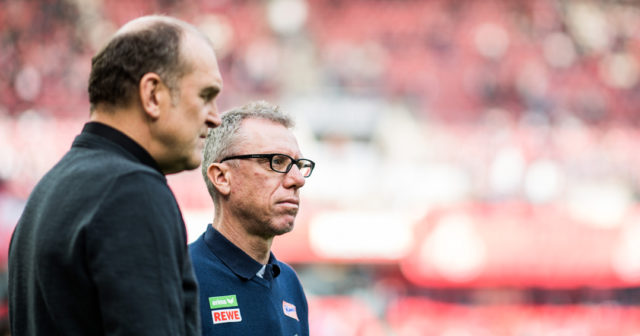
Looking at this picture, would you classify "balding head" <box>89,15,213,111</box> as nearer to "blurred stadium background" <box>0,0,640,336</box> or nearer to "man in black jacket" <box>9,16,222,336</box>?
"man in black jacket" <box>9,16,222,336</box>

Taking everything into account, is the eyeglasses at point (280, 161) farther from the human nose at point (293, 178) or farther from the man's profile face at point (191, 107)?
the man's profile face at point (191, 107)

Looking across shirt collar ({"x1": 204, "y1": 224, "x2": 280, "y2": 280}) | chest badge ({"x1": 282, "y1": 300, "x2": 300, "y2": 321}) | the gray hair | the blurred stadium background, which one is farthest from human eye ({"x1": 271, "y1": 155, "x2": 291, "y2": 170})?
the blurred stadium background

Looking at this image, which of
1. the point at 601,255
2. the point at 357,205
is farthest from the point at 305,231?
the point at 601,255

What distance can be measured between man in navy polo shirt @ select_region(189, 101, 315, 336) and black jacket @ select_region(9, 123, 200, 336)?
714 mm

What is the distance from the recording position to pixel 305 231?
10742mm

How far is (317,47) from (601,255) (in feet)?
25.8

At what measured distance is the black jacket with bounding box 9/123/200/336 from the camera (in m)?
1.14

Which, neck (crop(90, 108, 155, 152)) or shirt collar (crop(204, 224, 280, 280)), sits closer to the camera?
neck (crop(90, 108, 155, 152))

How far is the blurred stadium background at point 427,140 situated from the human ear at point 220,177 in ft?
18.0

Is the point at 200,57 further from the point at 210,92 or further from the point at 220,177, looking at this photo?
the point at 220,177

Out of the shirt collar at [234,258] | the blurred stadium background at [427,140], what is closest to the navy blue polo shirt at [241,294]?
the shirt collar at [234,258]

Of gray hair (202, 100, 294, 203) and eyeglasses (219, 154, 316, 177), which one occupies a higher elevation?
gray hair (202, 100, 294, 203)

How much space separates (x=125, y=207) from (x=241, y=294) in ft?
2.73

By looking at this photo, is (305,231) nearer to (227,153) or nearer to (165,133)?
(227,153)
